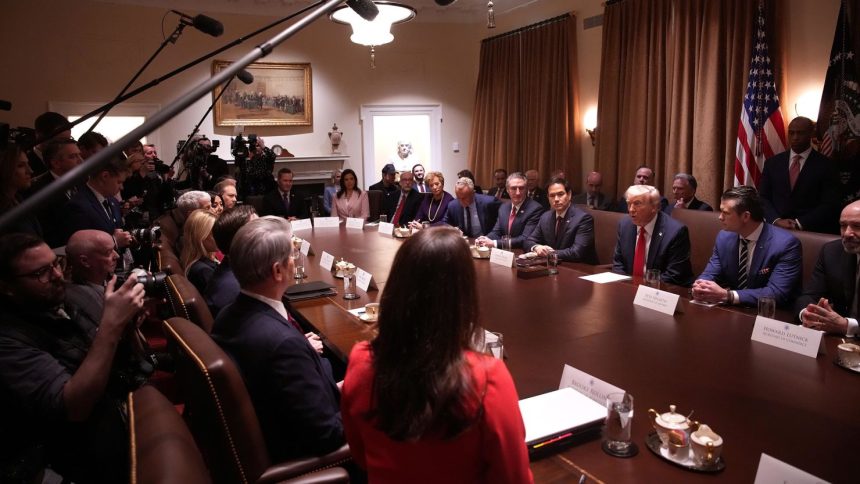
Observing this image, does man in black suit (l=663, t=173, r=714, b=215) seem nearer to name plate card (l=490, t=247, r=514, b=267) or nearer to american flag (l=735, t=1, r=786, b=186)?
american flag (l=735, t=1, r=786, b=186)

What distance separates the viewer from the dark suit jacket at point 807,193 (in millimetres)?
4133

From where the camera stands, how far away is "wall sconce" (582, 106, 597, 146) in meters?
7.10

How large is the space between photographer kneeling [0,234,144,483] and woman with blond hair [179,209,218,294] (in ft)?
3.19

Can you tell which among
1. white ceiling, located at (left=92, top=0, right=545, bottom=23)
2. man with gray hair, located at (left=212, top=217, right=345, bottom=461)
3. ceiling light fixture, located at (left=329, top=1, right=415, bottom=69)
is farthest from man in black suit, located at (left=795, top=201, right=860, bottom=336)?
white ceiling, located at (left=92, top=0, right=545, bottom=23)

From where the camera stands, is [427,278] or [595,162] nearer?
[427,278]

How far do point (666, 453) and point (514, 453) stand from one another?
1.37 feet

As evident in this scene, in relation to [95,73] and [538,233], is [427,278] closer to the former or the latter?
[538,233]

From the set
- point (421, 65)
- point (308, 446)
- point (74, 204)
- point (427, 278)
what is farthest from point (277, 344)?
point (421, 65)

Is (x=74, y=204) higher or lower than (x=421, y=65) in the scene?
lower

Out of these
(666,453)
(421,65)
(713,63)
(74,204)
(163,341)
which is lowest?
(163,341)

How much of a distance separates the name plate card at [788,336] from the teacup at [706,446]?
0.81m

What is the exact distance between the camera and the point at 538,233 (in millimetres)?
4301

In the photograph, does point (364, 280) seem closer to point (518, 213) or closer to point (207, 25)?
point (207, 25)

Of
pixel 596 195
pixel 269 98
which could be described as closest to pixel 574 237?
pixel 596 195
